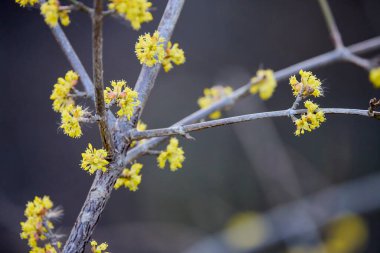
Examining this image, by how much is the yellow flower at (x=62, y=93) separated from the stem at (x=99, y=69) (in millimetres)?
215

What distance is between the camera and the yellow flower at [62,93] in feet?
3.62

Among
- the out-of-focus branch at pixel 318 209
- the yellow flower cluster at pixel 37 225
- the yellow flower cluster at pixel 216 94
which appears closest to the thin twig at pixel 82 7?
the yellow flower cluster at pixel 37 225

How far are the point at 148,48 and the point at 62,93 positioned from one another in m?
0.31

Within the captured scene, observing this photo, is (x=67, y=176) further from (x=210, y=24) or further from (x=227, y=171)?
(x=210, y=24)

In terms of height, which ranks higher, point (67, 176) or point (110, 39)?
point (110, 39)

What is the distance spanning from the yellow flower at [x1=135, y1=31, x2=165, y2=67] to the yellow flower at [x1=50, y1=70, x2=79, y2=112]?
24 centimetres

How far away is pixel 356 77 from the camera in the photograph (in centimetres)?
313

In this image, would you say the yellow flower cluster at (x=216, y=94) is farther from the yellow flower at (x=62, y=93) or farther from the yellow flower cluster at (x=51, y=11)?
the yellow flower cluster at (x=51, y=11)

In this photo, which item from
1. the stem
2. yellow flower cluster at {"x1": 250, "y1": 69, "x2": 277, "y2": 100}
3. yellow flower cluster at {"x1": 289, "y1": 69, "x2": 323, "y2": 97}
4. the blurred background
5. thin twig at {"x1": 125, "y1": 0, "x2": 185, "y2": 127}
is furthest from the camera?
the blurred background

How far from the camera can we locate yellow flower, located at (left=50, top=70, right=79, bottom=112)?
110 centimetres

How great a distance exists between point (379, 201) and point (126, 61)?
242cm

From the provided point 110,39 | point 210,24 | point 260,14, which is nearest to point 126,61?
point 110,39

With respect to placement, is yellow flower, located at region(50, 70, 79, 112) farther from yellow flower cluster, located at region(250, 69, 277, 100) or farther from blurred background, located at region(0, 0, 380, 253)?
blurred background, located at region(0, 0, 380, 253)

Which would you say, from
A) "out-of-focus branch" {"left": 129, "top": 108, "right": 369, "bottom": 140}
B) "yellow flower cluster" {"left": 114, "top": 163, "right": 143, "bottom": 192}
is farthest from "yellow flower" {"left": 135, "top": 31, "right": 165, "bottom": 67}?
"yellow flower cluster" {"left": 114, "top": 163, "right": 143, "bottom": 192}
